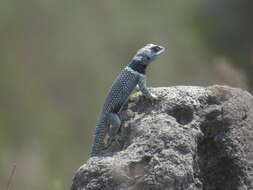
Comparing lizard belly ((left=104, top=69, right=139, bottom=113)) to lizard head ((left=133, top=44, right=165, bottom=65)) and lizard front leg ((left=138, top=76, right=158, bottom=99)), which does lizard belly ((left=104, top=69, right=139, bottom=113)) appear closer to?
lizard front leg ((left=138, top=76, right=158, bottom=99))

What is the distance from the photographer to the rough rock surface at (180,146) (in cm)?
558

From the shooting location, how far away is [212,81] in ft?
37.7

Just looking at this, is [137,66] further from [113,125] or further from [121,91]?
[113,125]

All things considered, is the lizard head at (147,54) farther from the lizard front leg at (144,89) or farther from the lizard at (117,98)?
the lizard front leg at (144,89)

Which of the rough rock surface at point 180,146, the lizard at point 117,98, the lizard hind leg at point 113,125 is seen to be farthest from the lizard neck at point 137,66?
the lizard hind leg at point 113,125

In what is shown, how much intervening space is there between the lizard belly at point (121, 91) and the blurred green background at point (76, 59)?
427cm

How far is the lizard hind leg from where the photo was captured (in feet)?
20.1

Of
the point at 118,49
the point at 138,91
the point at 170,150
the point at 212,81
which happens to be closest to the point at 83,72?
the point at 118,49

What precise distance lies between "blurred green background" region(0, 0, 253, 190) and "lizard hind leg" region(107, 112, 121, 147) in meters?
4.37

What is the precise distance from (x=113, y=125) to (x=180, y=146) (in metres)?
0.68

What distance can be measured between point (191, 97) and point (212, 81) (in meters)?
5.56

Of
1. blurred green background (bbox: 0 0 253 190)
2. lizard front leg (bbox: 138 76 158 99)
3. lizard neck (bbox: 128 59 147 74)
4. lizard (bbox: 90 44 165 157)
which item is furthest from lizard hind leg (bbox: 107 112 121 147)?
blurred green background (bbox: 0 0 253 190)

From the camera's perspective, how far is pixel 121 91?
20.8 ft

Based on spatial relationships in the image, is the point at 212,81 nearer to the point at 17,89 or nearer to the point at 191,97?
the point at 17,89
